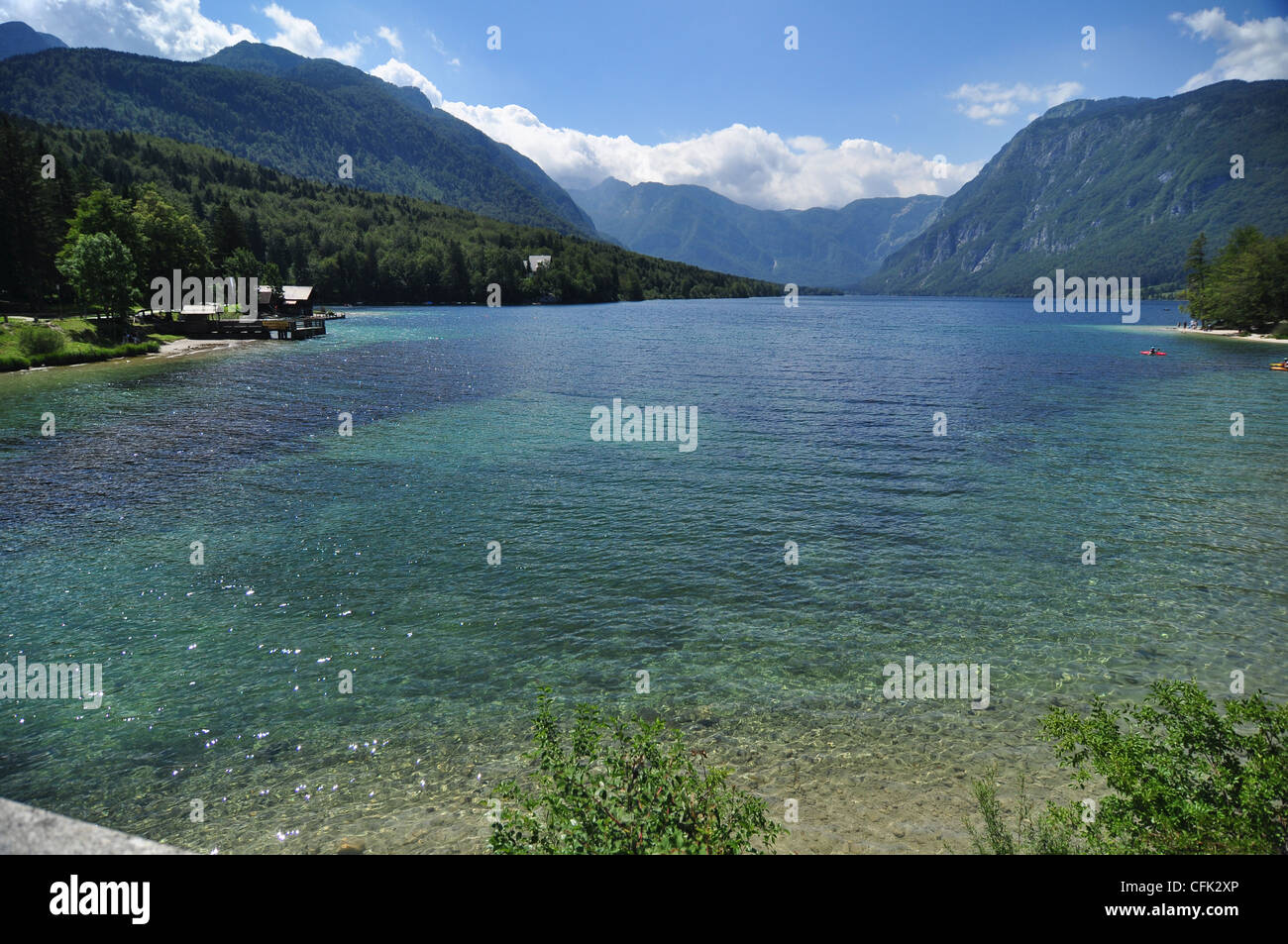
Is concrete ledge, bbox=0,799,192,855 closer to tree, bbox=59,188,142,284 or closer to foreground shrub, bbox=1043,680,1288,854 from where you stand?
foreground shrub, bbox=1043,680,1288,854

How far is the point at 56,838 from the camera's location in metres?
3.21

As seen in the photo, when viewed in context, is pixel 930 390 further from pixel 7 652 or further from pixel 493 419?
pixel 7 652

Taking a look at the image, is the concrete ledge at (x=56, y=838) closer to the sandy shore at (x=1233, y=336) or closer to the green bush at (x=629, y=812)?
the green bush at (x=629, y=812)

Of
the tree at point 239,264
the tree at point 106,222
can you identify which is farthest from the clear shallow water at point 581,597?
the tree at point 239,264

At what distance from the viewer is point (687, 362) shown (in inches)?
3216

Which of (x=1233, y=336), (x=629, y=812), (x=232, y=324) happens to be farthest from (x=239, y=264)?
(x=1233, y=336)

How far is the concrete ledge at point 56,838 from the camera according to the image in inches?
122

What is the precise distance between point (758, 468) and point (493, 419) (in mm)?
21696

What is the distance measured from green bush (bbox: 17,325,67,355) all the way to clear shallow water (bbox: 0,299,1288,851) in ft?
100

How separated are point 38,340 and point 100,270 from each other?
40.0ft

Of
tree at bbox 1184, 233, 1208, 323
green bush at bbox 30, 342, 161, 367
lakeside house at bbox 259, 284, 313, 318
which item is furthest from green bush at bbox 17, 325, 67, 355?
tree at bbox 1184, 233, 1208, 323

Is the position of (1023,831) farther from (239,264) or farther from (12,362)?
(239,264)

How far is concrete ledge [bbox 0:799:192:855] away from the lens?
3107 mm
